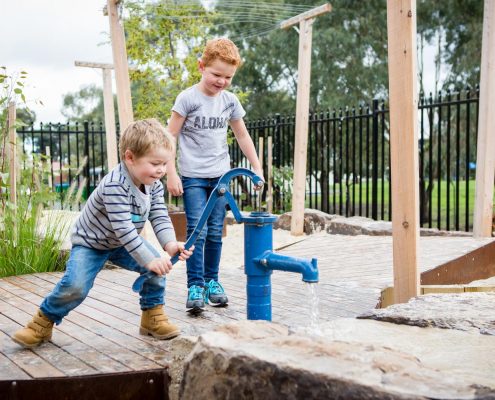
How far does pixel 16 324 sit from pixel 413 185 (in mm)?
2153

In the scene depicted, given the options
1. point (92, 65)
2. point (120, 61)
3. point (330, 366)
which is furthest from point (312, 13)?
point (330, 366)

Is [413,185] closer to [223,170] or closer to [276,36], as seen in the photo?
[223,170]

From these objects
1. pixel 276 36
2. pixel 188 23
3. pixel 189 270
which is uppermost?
pixel 276 36

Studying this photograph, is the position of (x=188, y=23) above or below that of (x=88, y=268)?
above

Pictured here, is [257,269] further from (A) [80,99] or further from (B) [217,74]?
(A) [80,99]

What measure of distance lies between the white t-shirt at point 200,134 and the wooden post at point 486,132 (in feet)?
12.4

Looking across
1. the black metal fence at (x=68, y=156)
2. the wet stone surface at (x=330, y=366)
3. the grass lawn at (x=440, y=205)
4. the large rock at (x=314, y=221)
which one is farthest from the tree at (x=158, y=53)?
the wet stone surface at (x=330, y=366)

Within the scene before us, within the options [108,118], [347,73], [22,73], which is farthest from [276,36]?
[22,73]

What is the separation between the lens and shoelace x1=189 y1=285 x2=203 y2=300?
356 centimetres

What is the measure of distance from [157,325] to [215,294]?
71 cm

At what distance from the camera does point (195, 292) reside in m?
3.58

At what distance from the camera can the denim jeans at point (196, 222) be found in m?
3.65

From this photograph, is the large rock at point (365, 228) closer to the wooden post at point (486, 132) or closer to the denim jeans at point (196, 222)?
the wooden post at point (486, 132)

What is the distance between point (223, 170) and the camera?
12.2ft
